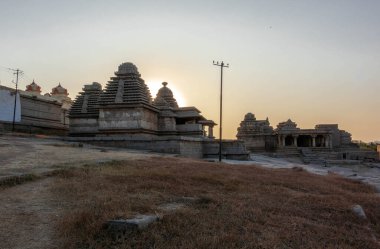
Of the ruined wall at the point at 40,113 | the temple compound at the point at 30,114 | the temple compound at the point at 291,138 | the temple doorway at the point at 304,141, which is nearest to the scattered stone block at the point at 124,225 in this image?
the temple compound at the point at 30,114

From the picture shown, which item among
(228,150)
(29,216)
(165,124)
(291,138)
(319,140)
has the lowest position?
(29,216)

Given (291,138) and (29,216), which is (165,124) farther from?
(29,216)

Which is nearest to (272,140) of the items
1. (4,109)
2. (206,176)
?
(4,109)

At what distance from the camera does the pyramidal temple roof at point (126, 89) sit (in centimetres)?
2902

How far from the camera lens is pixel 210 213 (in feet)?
22.2

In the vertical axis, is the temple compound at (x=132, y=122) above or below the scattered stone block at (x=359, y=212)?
above

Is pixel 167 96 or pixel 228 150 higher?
pixel 167 96

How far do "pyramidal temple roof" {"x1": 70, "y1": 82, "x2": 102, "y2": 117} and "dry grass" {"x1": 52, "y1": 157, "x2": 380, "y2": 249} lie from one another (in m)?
21.9

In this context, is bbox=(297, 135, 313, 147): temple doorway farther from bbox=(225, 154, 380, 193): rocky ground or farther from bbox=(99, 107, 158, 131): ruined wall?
bbox=(99, 107, 158, 131): ruined wall

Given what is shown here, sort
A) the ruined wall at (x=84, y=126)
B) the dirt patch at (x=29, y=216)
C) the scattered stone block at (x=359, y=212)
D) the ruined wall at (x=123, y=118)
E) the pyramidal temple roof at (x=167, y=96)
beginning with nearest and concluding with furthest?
the dirt patch at (x=29, y=216)
the scattered stone block at (x=359, y=212)
the ruined wall at (x=123, y=118)
the ruined wall at (x=84, y=126)
the pyramidal temple roof at (x=167, y=96)

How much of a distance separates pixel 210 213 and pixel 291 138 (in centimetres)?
4560

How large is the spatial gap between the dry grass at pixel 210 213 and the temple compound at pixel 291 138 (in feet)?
107

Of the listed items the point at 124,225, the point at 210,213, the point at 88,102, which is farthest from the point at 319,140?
the point at 124,225

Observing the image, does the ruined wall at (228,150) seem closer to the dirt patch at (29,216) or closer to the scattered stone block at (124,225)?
the dirt patch at (29,216)
